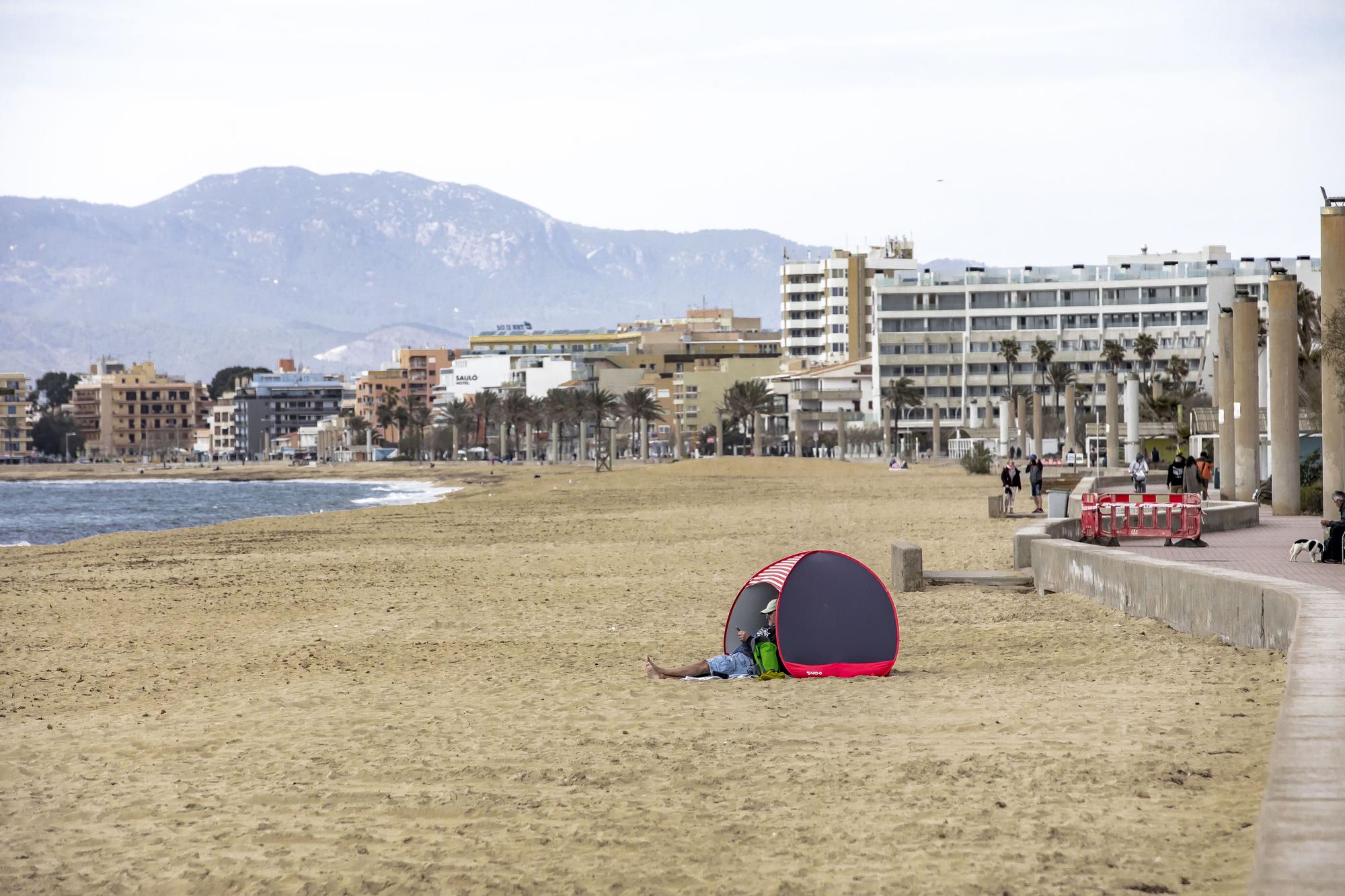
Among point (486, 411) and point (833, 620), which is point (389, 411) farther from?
point (833, 620)

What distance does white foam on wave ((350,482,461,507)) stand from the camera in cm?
6524

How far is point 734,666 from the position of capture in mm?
11734

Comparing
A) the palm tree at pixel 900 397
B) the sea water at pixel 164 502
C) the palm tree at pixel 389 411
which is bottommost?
the sea water at pixel 164 502

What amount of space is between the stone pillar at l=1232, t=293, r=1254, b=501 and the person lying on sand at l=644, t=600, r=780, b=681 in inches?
794

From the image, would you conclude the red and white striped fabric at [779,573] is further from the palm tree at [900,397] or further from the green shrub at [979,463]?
the palm tree at [900,397]

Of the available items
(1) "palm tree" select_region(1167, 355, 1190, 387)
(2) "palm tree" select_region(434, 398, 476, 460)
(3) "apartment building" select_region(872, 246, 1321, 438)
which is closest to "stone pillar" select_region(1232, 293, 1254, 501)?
(1) "palm tree" select_region(1167, 355, 1190, 387)

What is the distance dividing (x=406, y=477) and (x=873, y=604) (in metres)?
111

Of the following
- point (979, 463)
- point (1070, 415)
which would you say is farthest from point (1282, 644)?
point (1070, 415)

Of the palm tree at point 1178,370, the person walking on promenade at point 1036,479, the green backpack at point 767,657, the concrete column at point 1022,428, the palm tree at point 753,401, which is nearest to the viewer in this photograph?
the green backpack at point 767,657

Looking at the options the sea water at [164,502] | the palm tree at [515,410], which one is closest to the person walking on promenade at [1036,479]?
the sea water at [164,502]

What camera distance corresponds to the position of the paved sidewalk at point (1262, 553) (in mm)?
14973

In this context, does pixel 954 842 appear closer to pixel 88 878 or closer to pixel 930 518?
pixel 88 878

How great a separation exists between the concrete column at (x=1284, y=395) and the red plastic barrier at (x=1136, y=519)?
559 cm

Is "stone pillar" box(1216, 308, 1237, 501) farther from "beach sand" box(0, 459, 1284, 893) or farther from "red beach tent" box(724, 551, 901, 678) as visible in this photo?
"red beach tent" box(724, 551, 901, 678)
